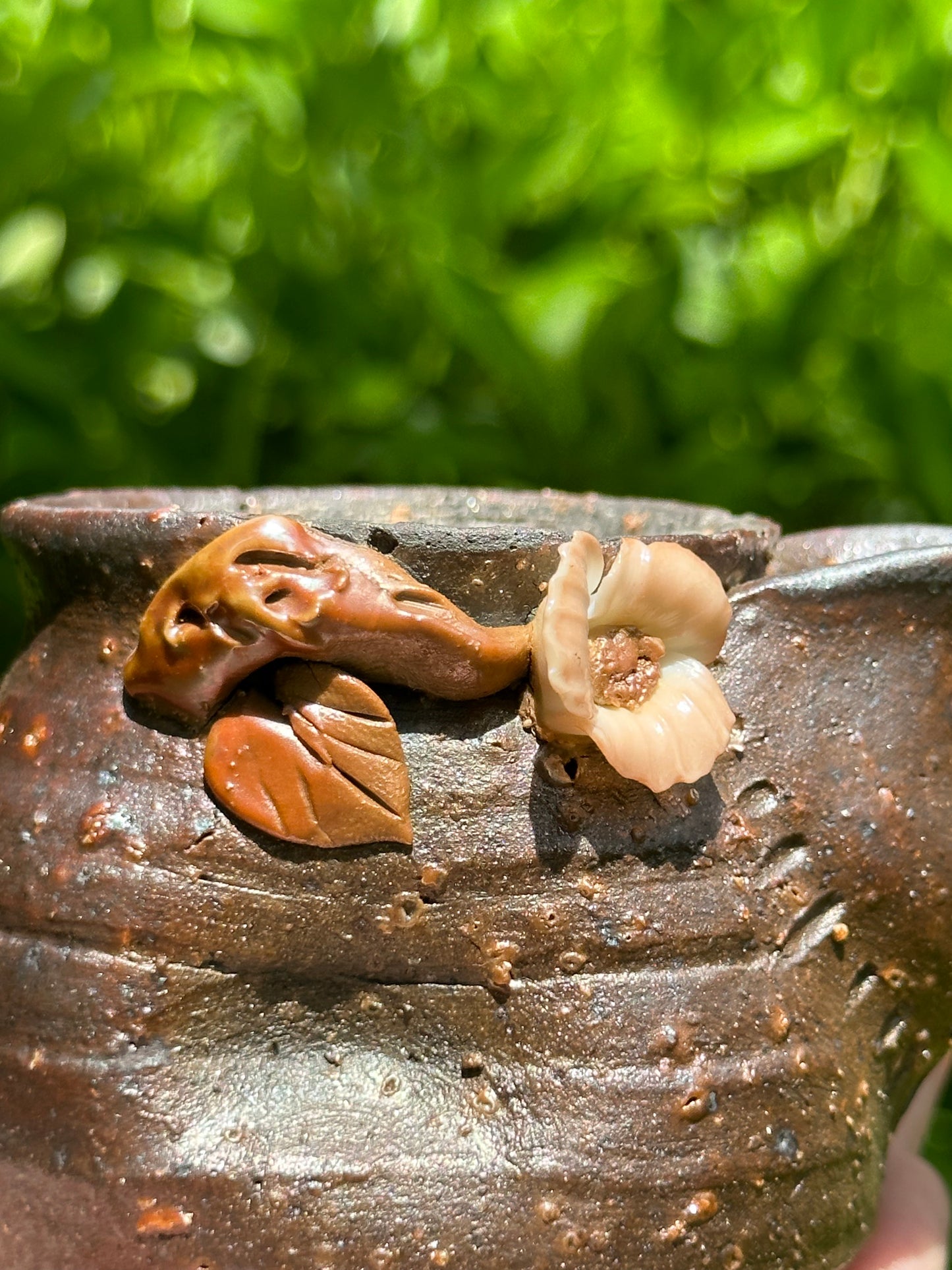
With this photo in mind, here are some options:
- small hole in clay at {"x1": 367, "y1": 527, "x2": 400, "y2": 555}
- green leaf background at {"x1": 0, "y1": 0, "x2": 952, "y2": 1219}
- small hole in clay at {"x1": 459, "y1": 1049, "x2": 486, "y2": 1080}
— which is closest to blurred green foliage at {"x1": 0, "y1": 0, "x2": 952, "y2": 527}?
green leaf background at {"x1": 0, "y1": 0, "x2": 952, "y2": 1219}

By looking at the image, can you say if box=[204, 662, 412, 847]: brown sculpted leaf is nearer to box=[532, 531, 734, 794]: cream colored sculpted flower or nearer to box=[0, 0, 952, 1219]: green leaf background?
box=[532, 531, 734, 794]: cream colored sculpted flower

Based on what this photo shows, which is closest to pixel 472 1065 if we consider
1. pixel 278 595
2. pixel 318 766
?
pixel 318 766

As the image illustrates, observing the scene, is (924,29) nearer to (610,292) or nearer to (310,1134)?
(610,292)

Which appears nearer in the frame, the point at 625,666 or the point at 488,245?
the point at 625,666

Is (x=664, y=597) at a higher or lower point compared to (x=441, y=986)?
higher

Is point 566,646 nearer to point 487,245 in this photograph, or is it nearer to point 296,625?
point 296,625

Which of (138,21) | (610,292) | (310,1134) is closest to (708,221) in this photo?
(610,292)

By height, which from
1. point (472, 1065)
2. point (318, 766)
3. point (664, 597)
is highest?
point (664, 597)
